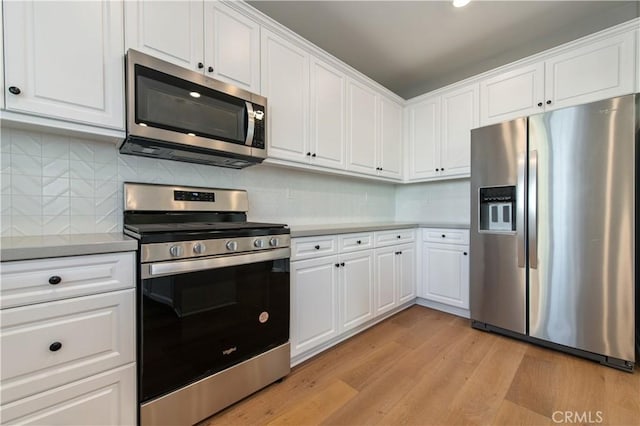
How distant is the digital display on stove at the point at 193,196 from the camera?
1.72 metres

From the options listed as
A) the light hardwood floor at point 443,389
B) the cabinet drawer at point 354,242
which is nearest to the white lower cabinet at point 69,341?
the light hardwood floor at point 443,389

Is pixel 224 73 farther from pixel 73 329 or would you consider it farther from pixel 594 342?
pixel 594 342

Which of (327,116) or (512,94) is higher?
(512,94)

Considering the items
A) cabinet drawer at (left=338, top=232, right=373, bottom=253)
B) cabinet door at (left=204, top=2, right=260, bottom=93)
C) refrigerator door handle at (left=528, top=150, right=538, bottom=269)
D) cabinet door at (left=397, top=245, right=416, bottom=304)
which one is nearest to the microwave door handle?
cabinet door at (left=204, top=2, right=260, bottom=93)

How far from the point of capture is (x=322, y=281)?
1.97 m

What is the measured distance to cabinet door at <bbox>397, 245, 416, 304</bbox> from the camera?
9.11 ft

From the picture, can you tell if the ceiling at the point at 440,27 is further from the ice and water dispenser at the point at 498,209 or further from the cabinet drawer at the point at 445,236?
the cabinet drawer at the point at 445,236

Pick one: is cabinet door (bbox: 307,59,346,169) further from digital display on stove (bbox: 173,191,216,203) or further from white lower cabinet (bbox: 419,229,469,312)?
white lower cabinet (bbox: 419,229,469,312)

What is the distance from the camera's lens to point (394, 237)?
2682mm

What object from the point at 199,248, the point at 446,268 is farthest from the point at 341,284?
the point at 446,268

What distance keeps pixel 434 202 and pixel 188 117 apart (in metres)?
2.80

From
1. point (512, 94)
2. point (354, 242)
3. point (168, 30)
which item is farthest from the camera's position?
point (512, 94)

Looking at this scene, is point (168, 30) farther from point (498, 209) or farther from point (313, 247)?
point (498, 209)

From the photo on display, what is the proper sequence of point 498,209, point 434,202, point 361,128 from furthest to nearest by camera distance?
1. point 434,202
2. point 361,128
3. point 498,209
